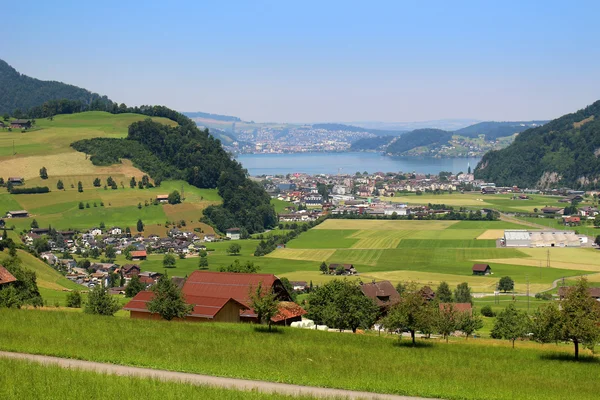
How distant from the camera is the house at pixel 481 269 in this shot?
68387mm

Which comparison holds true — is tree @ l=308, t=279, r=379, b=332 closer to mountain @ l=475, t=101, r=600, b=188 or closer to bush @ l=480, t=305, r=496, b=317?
bush @ l=480, t=305, r=496, b=317

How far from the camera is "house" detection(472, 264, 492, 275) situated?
224 ft

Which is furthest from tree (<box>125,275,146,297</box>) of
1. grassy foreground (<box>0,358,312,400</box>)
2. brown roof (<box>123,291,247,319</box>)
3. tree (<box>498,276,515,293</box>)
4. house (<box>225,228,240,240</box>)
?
→ house (<box>225,228,240,240</box>)

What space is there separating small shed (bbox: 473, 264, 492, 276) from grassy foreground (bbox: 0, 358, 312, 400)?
54.2 metres

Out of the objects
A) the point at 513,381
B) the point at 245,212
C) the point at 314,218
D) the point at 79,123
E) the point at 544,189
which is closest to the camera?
the point at 513,381

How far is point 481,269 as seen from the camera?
68688 mm

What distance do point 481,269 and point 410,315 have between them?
43752mm

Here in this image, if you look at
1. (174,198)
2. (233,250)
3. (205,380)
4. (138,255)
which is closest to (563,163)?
(174,198)

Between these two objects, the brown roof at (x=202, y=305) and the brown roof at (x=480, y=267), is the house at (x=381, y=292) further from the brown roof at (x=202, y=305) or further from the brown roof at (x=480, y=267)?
the brown roof at (x=480, y=267)

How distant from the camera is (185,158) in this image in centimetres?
12450

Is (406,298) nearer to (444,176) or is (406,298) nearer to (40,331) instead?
(40,331)

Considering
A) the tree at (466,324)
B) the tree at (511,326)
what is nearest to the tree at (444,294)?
the tree at (511,326)

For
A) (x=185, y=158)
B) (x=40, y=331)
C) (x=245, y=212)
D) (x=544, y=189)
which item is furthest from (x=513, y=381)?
(x=544, y=189)

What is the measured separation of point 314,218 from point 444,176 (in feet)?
283
